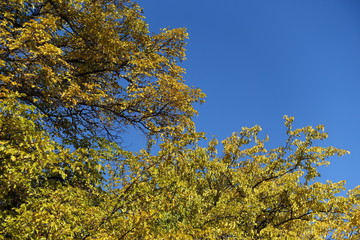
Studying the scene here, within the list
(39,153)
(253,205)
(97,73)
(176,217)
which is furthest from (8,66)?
(253,205)

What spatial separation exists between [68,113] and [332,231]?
9356 millimetres

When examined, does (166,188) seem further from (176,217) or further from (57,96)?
(57,96)

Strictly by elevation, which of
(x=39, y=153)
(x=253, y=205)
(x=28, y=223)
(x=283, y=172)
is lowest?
(x=28, y=223)

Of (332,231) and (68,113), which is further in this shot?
(332,231)

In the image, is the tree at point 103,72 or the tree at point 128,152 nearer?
the tree at point 128,152

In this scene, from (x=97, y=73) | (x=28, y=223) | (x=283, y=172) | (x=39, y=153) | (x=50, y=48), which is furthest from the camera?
(x=283, y=172)

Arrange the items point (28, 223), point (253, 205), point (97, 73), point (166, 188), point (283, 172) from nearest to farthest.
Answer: point (28, 223) < point (166, 188) < point (253, 205) < point (97, 73) < point (283, 172)

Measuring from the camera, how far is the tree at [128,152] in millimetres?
6047

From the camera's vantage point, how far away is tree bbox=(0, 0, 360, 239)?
6.05m

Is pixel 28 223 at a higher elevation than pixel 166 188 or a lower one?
lower

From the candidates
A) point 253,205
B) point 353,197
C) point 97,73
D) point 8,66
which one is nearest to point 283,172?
point 353,197

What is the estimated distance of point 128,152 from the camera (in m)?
8.84

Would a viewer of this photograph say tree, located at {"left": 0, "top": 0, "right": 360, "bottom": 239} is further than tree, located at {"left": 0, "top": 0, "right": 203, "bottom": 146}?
No

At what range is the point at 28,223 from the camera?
14.5 feet
